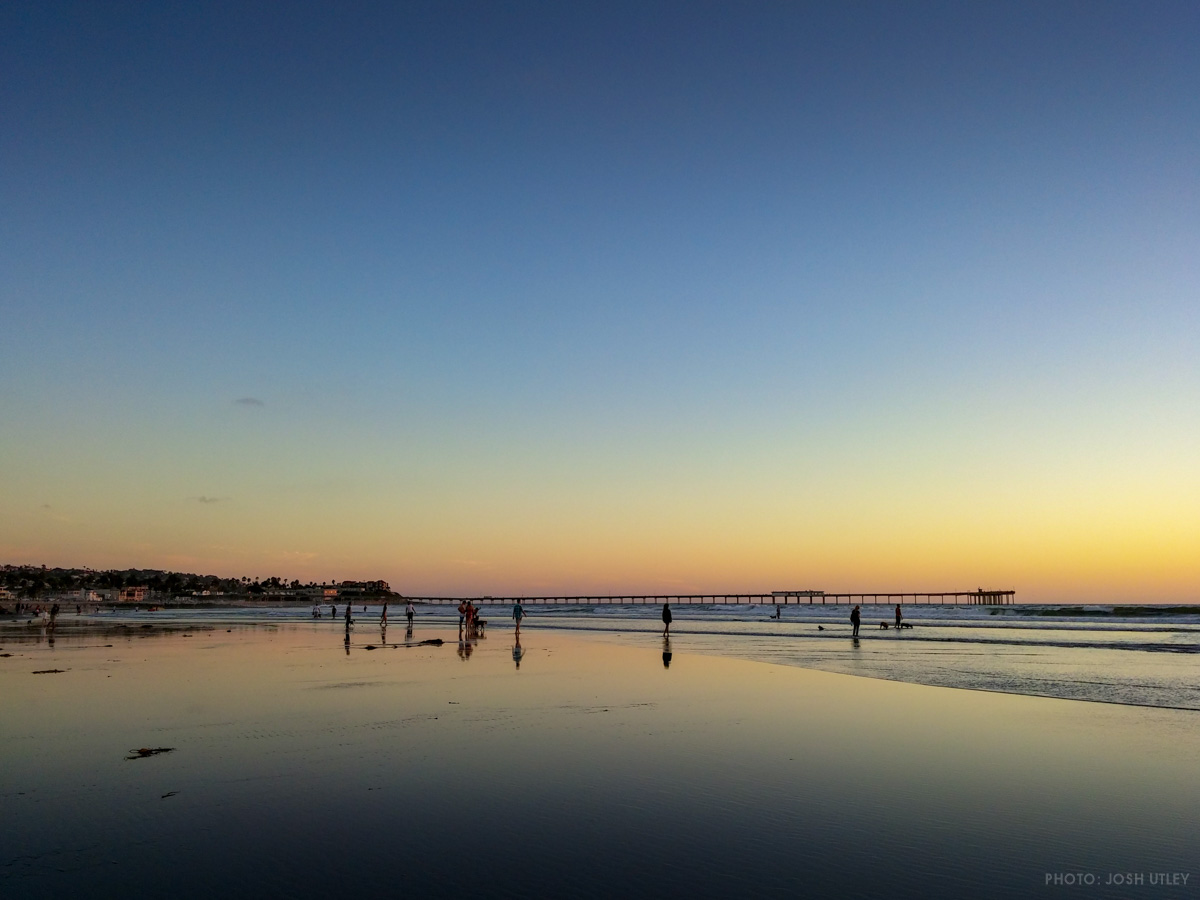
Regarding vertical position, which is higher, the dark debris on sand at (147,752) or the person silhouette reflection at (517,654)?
the dark debris on sand at (147,752)

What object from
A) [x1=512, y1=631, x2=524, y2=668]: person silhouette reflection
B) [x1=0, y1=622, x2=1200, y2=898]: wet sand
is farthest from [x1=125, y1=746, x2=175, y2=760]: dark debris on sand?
[x1=512, y1=631, x2=524, y2=668]: person silhouette reflection

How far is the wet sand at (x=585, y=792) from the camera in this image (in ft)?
22.3

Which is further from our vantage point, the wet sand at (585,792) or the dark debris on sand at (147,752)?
the dark debris on sand at (147,752)

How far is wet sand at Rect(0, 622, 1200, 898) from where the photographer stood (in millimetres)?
6793

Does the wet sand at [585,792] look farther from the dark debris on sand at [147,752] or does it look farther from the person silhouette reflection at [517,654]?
the person silhouette reflection at [517,654]

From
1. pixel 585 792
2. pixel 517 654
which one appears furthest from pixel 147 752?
pixel 517 654

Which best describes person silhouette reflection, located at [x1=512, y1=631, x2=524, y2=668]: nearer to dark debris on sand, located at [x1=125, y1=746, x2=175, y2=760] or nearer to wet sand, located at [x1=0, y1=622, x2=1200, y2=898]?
wet sand, located at [x1=0, y1=622, x2=1200, y2=898]

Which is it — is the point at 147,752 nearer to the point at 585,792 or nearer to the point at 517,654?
the point at 585,792

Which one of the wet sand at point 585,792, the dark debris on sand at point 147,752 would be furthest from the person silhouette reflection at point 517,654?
the dark debris on sand at point 147,752

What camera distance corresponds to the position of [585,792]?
9.55 metres

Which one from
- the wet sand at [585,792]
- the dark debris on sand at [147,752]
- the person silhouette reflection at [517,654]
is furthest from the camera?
the person silhouette reflection at [517,654]

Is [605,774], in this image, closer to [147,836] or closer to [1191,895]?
[147,836]

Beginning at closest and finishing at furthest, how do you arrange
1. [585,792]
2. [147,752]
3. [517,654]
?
[585,792], [147,752], [517,654]

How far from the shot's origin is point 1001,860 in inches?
285
